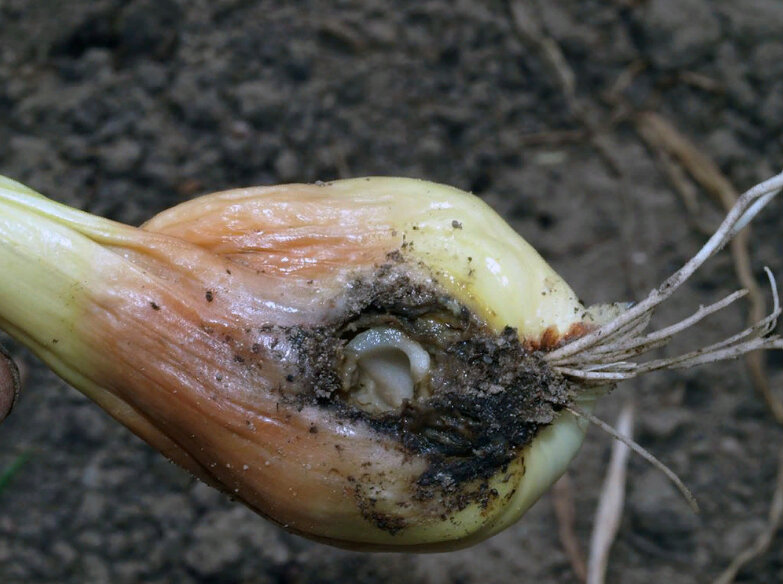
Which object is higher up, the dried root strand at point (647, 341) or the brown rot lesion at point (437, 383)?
the dried root strand at point (647, 341)

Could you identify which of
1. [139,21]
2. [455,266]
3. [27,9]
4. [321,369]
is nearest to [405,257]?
[455,266]

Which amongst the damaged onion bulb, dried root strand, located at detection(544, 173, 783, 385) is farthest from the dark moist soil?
dried root strand, located at detection(544, 173, 783, 385)

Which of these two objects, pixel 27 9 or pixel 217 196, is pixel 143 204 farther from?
pixel 217 196

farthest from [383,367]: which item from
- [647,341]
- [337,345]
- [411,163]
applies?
[411,163]

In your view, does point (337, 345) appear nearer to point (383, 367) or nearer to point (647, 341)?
point (383, 367)

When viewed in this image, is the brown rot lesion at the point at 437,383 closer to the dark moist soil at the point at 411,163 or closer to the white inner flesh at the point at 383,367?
the white inner flesh at the point at 383,367

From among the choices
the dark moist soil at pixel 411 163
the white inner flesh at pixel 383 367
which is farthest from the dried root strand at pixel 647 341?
the dark moist soil at pixel 411 163
